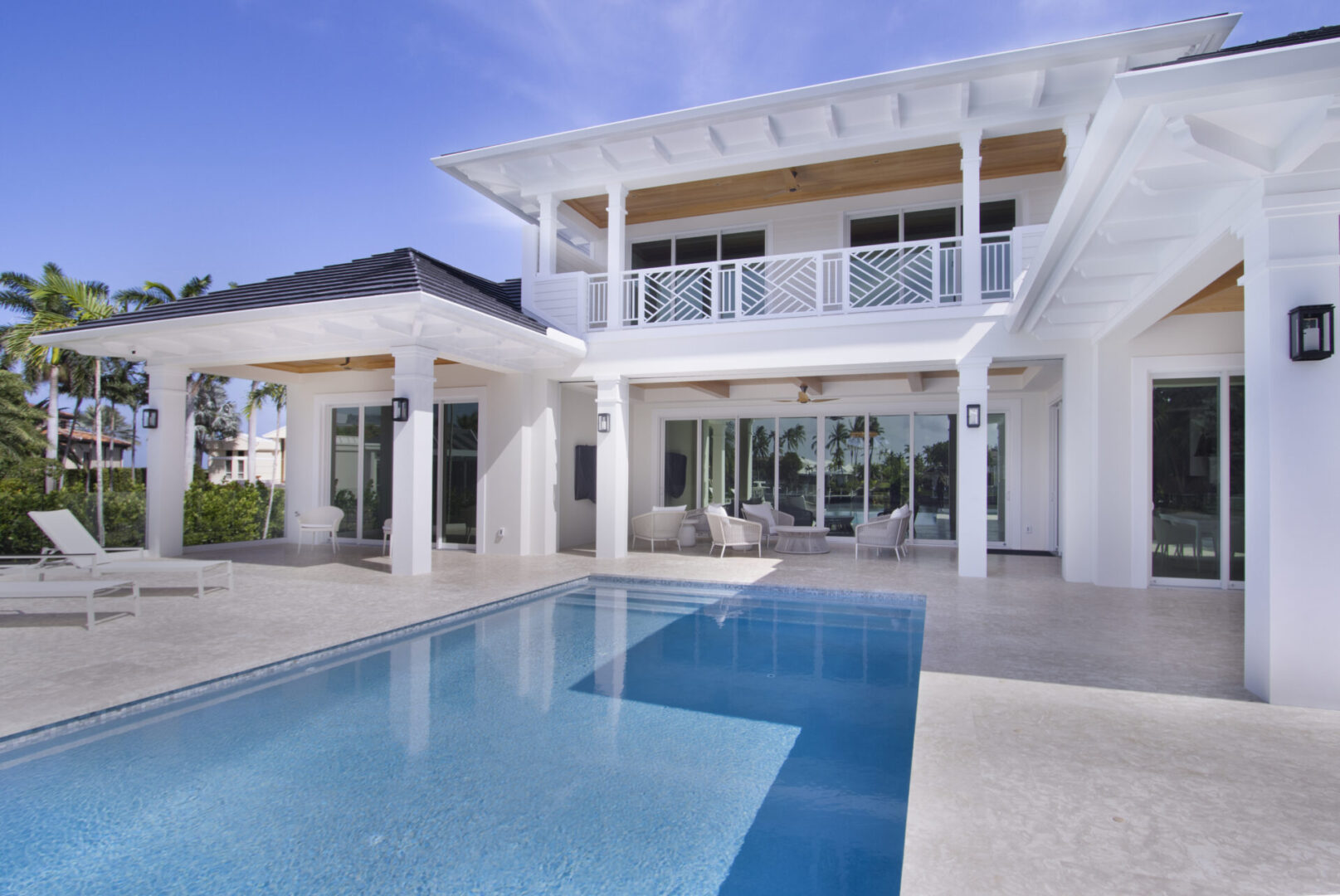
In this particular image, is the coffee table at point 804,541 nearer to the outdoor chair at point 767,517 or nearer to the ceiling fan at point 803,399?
the outdoor chair at point 767,517

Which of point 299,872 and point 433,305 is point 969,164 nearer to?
point 433,305

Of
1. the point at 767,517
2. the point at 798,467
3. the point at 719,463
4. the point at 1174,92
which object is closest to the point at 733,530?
the point at 767,517

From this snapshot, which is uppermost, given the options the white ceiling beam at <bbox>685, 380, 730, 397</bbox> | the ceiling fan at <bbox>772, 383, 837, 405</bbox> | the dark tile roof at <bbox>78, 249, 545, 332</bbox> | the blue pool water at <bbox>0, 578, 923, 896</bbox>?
the dark tile roof at <bbox>78, 249, 545, 332</bbox>

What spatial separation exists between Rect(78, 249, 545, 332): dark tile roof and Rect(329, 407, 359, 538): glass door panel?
12.1 feet

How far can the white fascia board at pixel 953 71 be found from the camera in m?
7.68

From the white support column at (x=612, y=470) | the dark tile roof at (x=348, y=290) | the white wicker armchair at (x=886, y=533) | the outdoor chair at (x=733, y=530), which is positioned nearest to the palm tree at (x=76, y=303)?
the dark tile roof at (x=348, y=290)

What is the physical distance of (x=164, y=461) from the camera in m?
10.5

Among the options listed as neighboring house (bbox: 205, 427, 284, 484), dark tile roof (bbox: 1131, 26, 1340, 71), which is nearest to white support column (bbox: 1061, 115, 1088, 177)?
dark tile roof (bbox: 1131, 26, 1340, 71)

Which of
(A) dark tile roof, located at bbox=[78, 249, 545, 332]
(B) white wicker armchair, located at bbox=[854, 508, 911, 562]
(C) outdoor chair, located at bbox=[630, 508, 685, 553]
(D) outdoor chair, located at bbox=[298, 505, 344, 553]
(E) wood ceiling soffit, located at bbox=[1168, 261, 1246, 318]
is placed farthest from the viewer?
(C) outdoor chair, located at bbox=[630, 508, 685, 553]

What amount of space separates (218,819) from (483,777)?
1.18m

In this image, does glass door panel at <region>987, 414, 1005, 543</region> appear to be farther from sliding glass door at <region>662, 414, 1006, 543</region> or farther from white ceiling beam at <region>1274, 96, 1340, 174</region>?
white ceiling beam at <region>1274, 96, 1340, 174</region>

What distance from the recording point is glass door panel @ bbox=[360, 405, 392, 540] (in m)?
12.7

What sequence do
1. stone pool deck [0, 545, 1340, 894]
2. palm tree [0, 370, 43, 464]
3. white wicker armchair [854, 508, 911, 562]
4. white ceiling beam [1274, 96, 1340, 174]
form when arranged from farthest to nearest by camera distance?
palm tree [0, 370, 43, 464] < white wicker armchair [854, 508, 911, 562] < white ceiling beam [1274, 96, 1340, 174] < stone pool deck [0, 545, 1340, 894]

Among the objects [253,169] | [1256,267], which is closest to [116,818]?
[1256,267]
